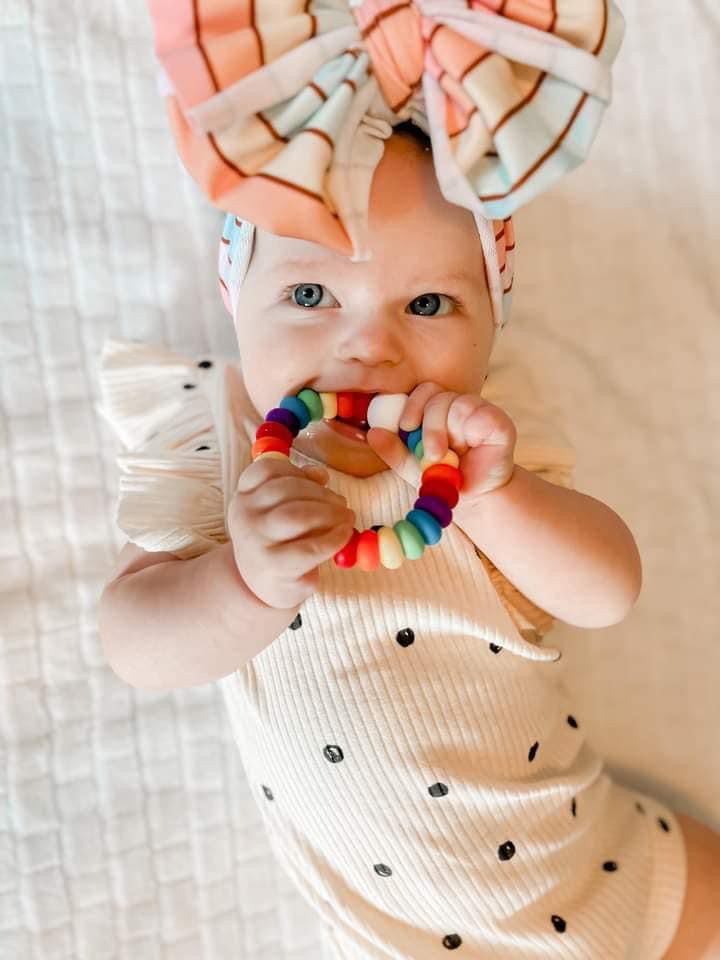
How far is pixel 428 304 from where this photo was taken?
831mm

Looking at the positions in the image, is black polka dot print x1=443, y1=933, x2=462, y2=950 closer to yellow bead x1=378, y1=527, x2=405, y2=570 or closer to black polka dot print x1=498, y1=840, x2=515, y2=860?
black polka dot print x1=498, y1=840, x2=515, y2=860

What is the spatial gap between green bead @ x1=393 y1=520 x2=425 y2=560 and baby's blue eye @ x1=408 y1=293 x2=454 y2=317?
215 millimetres

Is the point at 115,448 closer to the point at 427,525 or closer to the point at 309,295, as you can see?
the point at 309,295

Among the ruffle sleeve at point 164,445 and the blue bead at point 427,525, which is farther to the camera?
the ruffle sleeve at point 164,445

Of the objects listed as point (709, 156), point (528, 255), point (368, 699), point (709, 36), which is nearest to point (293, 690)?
point (368, 699)

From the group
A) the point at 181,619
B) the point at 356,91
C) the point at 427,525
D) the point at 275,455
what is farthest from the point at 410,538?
the point at 356,91

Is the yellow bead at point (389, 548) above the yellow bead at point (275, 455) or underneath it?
underneath

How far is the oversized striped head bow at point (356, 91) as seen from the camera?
0.68 meters

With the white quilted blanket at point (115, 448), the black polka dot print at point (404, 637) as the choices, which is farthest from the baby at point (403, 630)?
the white quilted blanket at point (115, 448)

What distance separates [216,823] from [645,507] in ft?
2.07

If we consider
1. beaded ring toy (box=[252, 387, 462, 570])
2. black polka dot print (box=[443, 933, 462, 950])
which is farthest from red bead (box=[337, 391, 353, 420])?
black polka dot print (box=[443, 933, 462, 950])

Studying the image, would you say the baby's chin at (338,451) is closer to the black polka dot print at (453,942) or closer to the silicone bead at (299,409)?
the silicone bead at (299,409)

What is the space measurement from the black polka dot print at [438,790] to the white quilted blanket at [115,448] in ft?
0.94

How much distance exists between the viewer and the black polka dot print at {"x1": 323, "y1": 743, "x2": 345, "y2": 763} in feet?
2.88
